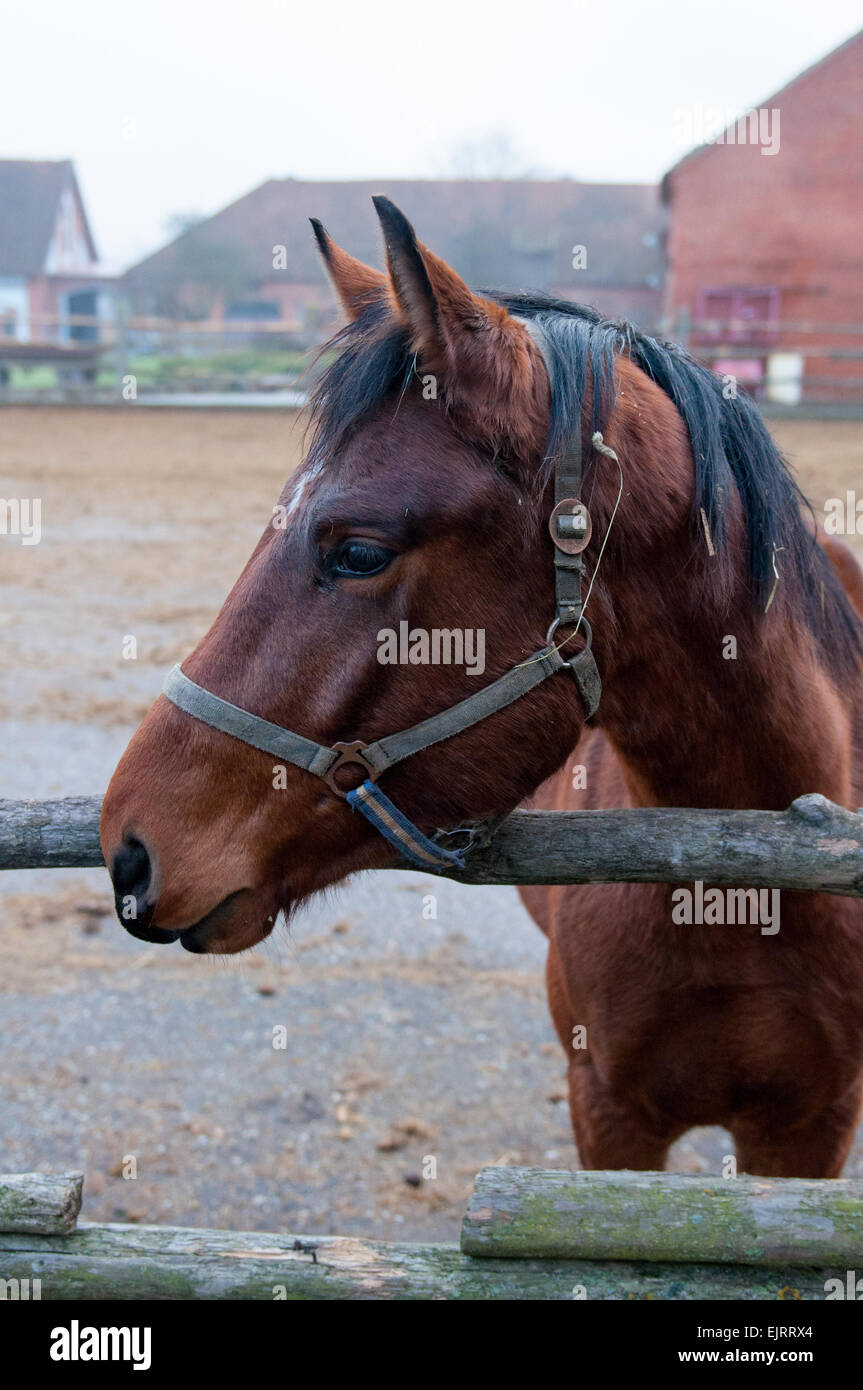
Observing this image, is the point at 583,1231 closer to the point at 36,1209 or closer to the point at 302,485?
the point at 36,1209

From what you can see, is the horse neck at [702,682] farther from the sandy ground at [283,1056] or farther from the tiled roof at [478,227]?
the tiled roof at [478,227]

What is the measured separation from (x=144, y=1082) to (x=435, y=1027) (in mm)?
1078

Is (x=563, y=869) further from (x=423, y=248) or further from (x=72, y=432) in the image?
(x=72, y=432)

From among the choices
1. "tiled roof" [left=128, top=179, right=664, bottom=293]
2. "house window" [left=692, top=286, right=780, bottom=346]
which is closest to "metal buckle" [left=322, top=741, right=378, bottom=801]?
"house window" [left=692, top=286, right=780, bottom=346]

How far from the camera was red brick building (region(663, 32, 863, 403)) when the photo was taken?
2273 cm

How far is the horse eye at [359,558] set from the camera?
1.62m

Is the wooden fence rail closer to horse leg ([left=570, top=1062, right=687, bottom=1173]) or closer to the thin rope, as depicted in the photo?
horse leg ([left=570, top=1062, right=687, bottom=1173])

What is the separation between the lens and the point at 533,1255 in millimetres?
1836

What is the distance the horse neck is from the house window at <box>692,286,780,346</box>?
23.1 meters

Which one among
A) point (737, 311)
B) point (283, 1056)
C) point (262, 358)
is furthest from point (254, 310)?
point (283, 1056)

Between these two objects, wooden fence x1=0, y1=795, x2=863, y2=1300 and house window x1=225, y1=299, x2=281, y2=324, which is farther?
house window x1=225, y1=299, x2=281, y2=324

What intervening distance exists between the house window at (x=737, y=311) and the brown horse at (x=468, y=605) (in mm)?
23164

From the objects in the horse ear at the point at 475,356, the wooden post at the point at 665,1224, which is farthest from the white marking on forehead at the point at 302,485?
the wooden post at the point at 665,1224
